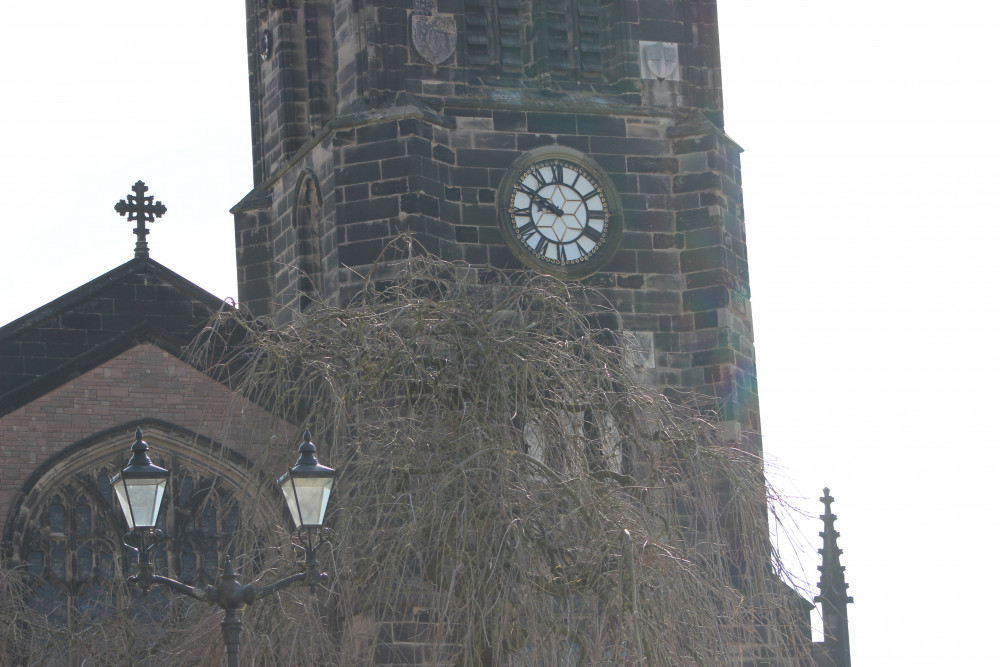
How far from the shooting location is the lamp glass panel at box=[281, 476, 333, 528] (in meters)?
13.1

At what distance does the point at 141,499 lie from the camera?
13.0 metres

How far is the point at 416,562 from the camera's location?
582 inches

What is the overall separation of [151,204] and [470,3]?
4.51 m

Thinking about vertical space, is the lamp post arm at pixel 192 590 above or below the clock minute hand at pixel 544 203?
below

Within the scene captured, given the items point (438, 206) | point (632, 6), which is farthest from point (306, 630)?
point (632, 6)

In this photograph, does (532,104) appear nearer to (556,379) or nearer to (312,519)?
(556,379)

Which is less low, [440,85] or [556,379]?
[440,85]

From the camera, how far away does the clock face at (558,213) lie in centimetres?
2381

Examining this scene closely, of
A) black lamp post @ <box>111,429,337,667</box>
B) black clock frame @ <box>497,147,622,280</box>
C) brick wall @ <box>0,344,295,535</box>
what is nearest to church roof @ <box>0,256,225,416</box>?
brick wall @ <box>0,344,295,535</box>

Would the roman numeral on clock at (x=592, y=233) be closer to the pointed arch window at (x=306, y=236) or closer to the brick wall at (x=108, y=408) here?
the pointed arch window at (x=306, y=236)

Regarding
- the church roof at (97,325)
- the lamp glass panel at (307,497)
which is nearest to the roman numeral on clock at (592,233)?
the church roof at (97,325)

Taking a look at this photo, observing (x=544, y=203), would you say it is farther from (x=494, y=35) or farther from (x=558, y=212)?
(x=494, y=35)

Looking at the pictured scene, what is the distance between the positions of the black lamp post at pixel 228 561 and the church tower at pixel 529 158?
991cm

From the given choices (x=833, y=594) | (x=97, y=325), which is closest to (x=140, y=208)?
(x=97, y=325)
